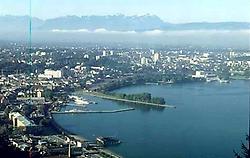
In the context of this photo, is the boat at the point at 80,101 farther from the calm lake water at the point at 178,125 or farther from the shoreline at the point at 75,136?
the shoreline at the point at 75,136

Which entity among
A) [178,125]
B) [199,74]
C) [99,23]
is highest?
[99,23]

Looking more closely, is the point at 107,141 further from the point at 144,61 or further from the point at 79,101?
the point at 144,61

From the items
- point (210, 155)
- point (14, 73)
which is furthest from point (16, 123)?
point (14, 73)

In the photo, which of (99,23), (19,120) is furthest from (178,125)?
(99,23)

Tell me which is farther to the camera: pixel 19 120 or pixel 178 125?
pixel 178 125

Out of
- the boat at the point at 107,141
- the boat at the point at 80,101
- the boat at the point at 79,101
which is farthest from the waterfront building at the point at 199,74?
the boat at the point at 107,141

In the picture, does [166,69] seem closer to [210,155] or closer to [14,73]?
[14,73]
